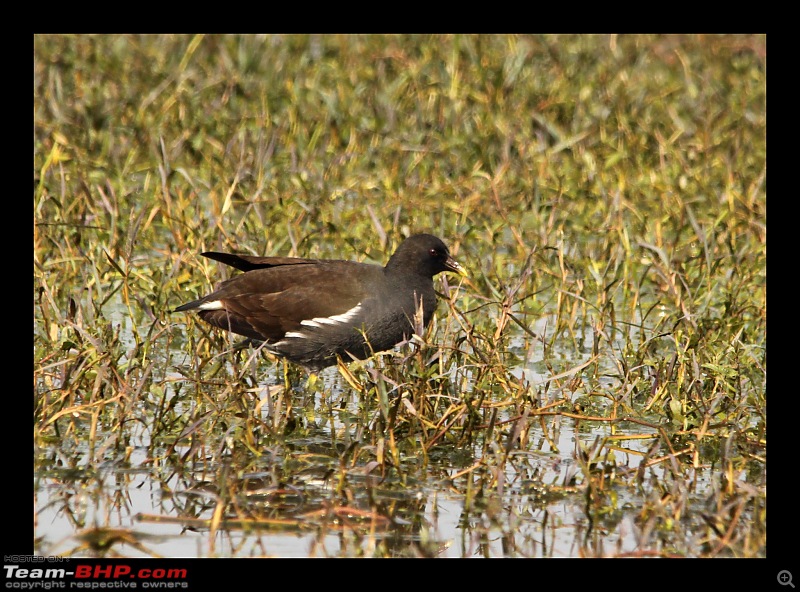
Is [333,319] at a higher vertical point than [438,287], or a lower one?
lower

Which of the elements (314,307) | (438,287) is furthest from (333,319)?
(438,287)

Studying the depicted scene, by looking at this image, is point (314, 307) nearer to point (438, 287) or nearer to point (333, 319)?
point (333, 319)

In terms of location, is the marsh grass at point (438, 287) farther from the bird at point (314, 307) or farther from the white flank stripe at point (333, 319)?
the white flank stripe at point (333, 319)

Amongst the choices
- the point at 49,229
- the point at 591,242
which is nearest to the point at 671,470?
the point at 591,242

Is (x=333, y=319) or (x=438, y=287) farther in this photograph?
(x=438, y=287)

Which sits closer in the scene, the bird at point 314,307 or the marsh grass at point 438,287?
the marsh grass at point 438,287

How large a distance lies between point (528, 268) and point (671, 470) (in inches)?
72.3

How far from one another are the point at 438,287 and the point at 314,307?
1285mm

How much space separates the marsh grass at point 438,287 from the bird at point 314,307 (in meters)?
0.15

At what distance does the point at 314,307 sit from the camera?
6.64 metres

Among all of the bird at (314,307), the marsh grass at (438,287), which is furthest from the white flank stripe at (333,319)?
the marsh grass at (438,287)

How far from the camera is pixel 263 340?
22.0ft

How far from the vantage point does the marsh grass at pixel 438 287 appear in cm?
486

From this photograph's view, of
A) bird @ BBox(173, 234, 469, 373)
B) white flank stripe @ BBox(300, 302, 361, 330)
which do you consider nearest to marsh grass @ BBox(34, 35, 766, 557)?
bird @ BBox(173, 234, 469, 373)
